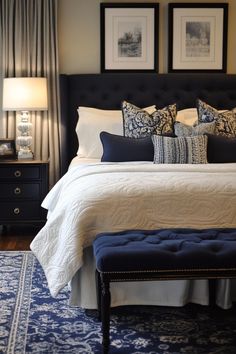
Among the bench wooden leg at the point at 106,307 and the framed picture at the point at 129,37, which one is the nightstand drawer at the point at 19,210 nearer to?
the framed picture at the point at 129,37

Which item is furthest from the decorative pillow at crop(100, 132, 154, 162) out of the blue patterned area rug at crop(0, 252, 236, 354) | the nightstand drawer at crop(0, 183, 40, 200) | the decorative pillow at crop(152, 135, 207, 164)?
the blue patterned area rug at crop(0, 252, 236, 354)

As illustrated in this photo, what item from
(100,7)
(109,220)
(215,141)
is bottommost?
(109,220)

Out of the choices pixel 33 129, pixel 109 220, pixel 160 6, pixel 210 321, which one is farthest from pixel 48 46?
pixel 210 321

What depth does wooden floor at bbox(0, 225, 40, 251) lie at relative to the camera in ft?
14.8

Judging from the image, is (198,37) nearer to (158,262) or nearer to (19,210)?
(19,210)

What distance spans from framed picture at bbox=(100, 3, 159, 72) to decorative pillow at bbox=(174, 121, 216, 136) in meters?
1.05

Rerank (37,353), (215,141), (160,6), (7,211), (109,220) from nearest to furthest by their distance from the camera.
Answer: (37,353)
(109,220)
(215,141)
(7,211)
(160,6)

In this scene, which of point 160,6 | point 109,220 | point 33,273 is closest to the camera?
point 109,220

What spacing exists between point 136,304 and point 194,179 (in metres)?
0.78

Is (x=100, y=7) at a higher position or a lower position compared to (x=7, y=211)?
higher

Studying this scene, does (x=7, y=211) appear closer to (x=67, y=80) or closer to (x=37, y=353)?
(x=67, y=80)

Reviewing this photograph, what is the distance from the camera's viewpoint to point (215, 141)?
13.6ft

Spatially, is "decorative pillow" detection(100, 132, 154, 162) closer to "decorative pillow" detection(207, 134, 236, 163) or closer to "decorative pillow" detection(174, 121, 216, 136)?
"decorative pillow" detection(174, 121, 216, 136)

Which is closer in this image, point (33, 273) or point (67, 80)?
point (33, 273)
